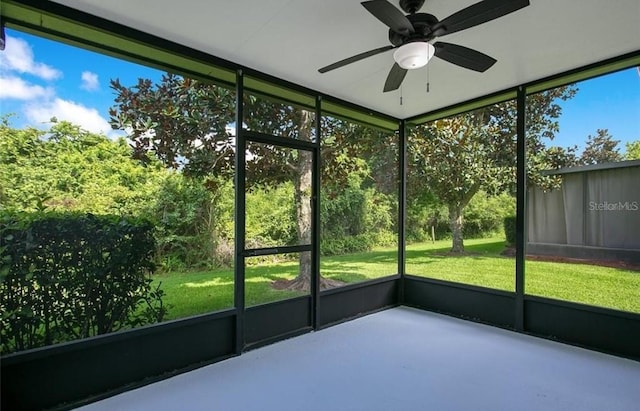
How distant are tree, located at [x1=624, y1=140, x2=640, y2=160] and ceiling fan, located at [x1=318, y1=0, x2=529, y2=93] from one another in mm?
2949

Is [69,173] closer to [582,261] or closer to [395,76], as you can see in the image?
[395,76]

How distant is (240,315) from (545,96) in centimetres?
499

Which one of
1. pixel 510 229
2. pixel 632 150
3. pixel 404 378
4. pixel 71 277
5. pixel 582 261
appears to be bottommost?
pixel 404 378

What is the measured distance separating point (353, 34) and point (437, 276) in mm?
3533

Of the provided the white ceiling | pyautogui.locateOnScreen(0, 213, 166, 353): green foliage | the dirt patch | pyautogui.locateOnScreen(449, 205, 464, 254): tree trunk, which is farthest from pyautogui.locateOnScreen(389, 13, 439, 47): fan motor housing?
pyautogui.locateOnScreen(449, 205, 464, 254): tree trunk

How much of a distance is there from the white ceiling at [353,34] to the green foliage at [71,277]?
4.95ft

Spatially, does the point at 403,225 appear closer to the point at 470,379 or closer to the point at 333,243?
the point at 333,243

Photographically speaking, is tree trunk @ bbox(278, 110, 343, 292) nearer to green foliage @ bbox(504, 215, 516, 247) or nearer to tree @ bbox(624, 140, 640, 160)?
green foliage @ bbox(504, 215, 516, 247)

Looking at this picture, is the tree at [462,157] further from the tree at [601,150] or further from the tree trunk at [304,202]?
the tree trunk at [304,202]

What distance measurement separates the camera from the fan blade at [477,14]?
1521 mm

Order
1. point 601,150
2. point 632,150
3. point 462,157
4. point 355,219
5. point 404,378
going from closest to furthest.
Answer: point 404,378 < point 632,150 < point 601,150 < point 355,219 < point 462,157

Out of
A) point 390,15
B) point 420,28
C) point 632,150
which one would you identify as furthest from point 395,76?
point 632,150

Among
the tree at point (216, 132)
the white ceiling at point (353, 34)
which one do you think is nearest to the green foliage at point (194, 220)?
the tree at point (216, 132)

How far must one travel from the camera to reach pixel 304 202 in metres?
3.49
